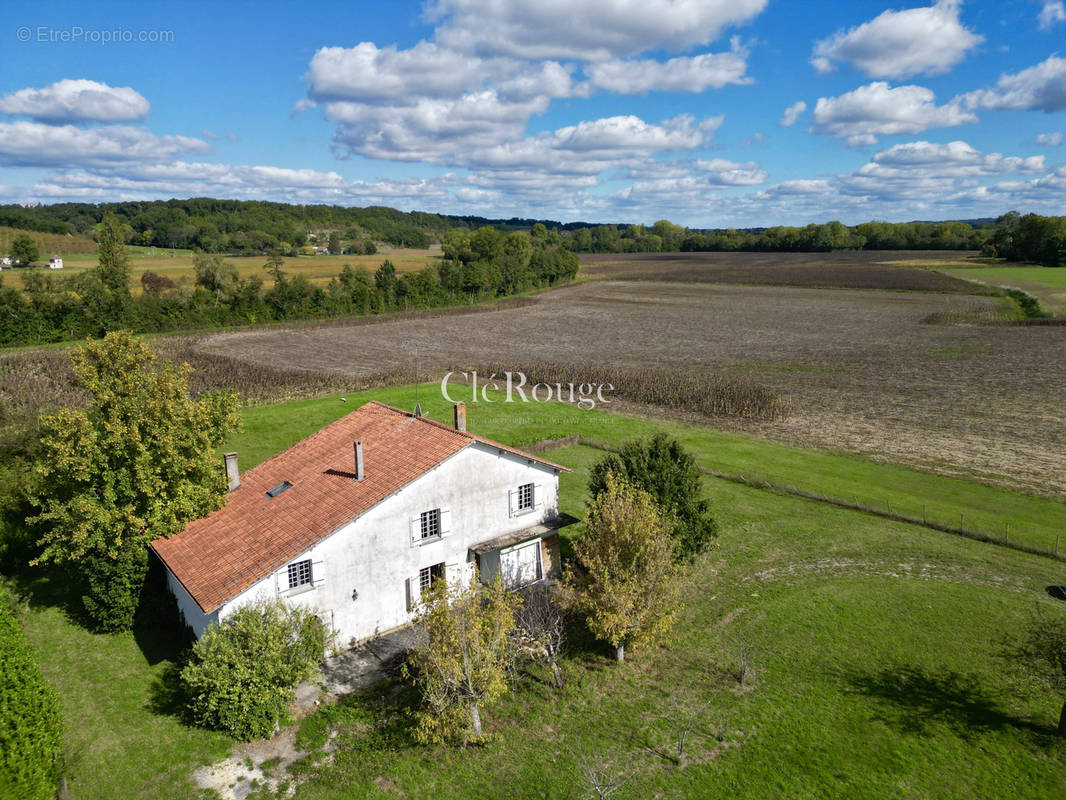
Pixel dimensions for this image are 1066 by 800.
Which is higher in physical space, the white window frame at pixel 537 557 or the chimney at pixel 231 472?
the chimney at pixel 231 472

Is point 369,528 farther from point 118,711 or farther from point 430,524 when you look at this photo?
→ point 118,711

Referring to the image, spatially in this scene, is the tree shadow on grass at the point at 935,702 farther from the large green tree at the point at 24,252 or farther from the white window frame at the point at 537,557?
the large green tree at the point at 24,252

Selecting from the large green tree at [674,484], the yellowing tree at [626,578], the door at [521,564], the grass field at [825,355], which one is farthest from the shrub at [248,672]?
the grass field at [825,355]

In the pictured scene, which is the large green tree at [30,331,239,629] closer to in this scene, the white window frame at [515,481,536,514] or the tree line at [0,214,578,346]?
the white window frame at [515,481,536,514]

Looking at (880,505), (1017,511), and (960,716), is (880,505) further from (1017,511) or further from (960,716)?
(960,716)

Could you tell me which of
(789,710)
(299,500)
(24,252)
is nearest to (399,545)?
(299,500)
